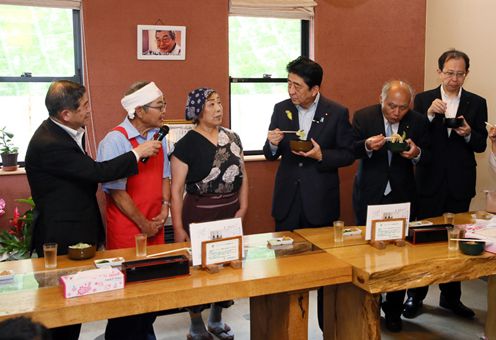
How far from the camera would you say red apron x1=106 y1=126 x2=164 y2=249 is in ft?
9.12

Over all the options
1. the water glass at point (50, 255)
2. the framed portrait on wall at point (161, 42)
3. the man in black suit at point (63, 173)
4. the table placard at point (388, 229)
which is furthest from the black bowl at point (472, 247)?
the framed portrait on wall at point (161, 42)

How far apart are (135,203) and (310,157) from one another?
0.97 m

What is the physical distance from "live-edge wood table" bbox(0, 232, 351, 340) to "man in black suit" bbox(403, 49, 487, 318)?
54.1 inches

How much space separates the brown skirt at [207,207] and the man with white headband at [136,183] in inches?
7.2

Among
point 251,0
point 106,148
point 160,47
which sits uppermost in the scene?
point 251,0

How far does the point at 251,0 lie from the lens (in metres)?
4.46

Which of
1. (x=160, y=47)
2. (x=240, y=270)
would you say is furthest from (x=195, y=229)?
(x=160, y=47)

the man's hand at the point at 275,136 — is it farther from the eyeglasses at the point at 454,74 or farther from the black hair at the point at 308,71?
the eyeglasses at the point at 454,74

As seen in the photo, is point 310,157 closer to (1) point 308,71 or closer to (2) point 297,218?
(2) point 297,218

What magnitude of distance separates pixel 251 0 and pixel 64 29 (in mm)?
1483

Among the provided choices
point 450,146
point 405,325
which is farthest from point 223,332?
point 450,146

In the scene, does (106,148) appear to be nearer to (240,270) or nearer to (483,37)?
(240,270)

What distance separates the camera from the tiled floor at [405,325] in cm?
342

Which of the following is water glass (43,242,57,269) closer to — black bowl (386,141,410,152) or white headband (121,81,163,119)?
white headband (121,81,163,119)
